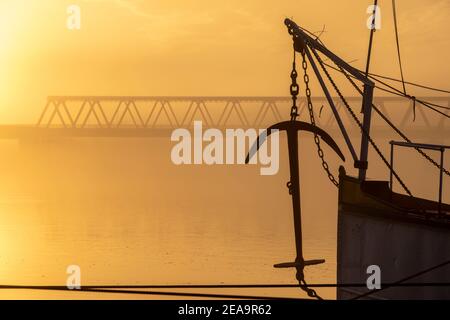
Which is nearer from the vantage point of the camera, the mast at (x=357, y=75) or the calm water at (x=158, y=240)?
the mast at (x=357, y=75)

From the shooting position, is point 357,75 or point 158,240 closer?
point 357,75

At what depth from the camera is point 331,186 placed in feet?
398

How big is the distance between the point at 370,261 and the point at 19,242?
38134mm

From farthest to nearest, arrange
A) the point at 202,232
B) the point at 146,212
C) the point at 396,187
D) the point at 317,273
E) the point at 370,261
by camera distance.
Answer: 1. the point at 396,187
2. the point at 146,212
3. the point at 202,232
4. the point at 317,273
5. the point at 370,261

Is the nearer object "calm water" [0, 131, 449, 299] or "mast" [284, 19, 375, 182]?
"mast" [284, 19, 375, 182]

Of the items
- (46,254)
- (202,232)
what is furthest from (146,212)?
(46,254)

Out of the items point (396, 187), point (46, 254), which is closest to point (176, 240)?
point (46, 254)

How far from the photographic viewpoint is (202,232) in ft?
A: 189
